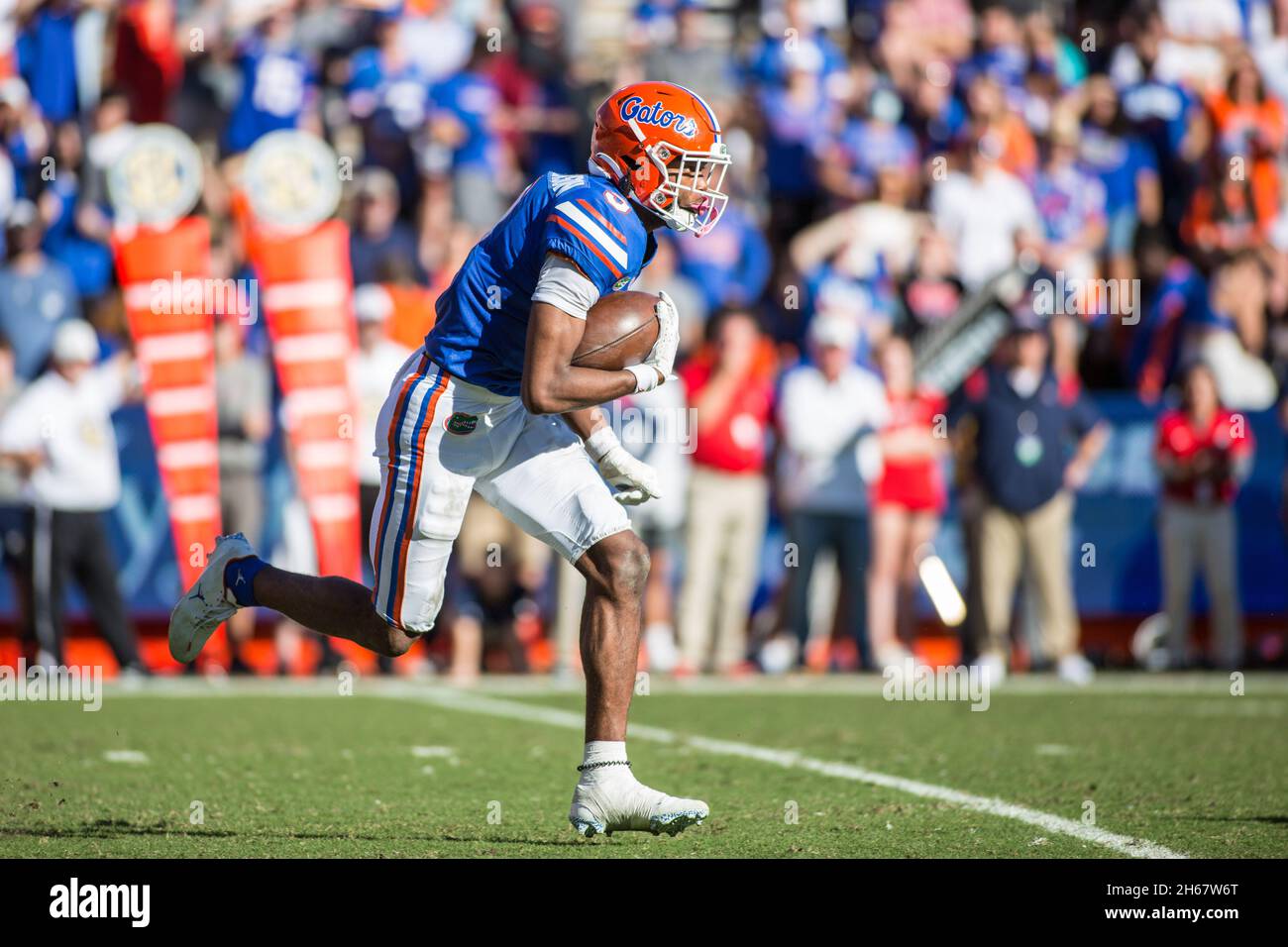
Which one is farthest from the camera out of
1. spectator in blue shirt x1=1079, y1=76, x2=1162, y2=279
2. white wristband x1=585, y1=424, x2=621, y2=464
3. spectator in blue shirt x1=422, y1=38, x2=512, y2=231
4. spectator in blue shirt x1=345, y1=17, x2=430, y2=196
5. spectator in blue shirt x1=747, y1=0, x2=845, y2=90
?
spectator in blue shirt x1=747, y1=0, x2=845, y2=90

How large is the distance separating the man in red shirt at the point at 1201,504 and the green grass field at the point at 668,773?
55.2 inches

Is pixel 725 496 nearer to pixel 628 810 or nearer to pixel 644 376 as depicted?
pixel 644 376

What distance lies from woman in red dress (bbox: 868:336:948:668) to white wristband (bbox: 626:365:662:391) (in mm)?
6472

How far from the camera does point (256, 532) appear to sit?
11.3m

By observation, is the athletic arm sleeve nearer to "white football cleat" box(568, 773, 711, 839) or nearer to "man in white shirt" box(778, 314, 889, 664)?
"white football cleat" box(568, 773, 711, 839)

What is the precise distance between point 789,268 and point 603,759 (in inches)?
323

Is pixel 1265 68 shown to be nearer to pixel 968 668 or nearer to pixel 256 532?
pixel 968 668

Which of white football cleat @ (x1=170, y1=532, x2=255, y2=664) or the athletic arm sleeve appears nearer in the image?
the athletic arm sleeve

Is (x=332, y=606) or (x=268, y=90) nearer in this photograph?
(x=332, y=606)

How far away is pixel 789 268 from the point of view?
507 inches

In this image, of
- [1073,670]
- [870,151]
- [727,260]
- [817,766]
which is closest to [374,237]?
[727,260]

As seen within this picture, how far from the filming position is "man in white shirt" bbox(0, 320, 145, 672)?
34.6 ft

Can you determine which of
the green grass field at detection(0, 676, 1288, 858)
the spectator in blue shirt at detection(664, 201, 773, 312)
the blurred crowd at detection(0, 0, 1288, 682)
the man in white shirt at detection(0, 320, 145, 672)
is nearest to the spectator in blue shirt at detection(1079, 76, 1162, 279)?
the blurred crowd at detection(0, 0, 1288, 682)

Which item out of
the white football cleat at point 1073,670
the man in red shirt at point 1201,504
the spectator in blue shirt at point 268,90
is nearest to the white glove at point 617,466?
the white football cleat at point 1073,670
